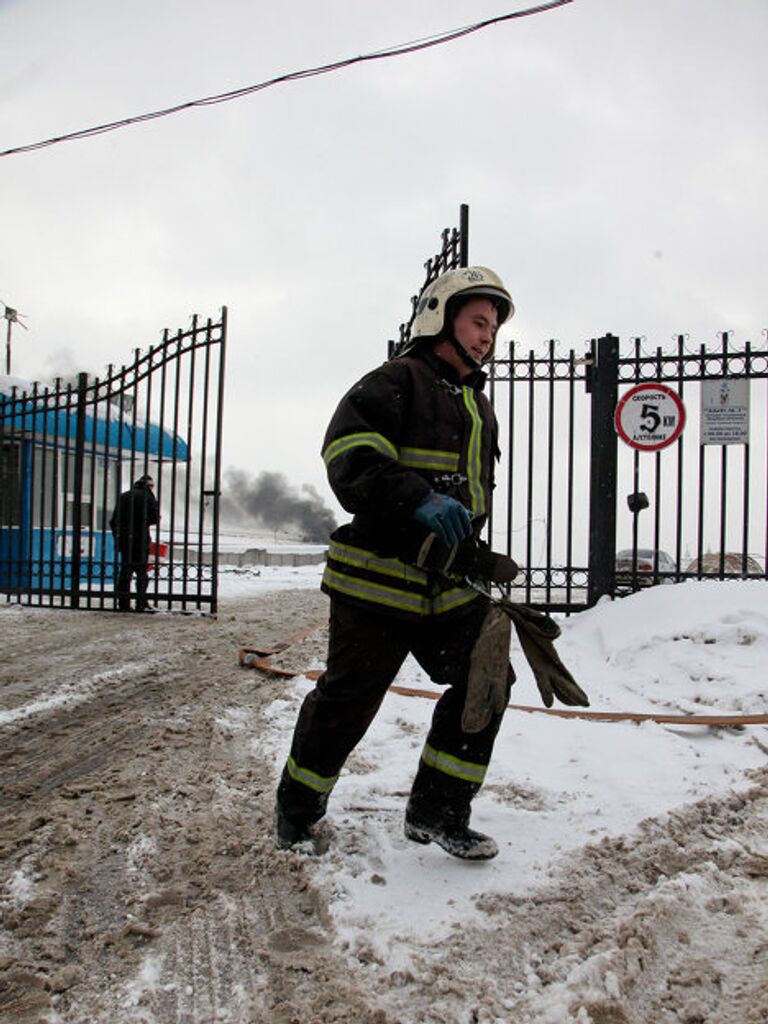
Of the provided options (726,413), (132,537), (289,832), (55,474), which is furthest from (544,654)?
(55,474)

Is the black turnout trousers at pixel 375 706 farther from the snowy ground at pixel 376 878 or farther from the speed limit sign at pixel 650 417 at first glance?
the speed limit sign at pixel 650 417

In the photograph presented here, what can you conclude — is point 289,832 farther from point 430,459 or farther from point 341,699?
point 430,459

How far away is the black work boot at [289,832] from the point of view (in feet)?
7.18

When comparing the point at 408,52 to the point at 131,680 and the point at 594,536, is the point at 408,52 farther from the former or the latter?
the point at 131,680

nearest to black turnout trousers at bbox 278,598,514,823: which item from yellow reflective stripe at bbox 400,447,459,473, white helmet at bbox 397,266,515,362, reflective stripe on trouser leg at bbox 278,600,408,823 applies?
reflective stripe on trouser leg at bbox 278,600,408,823

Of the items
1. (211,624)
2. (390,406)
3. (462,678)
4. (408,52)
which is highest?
(408,52)

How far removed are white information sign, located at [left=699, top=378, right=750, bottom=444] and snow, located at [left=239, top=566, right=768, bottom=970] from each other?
4.34ft

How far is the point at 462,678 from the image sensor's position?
2133 mm

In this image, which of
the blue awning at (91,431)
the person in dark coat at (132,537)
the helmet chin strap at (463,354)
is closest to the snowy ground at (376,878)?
the helmet chin strap at (463,354)

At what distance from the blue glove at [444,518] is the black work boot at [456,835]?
0.83 metres

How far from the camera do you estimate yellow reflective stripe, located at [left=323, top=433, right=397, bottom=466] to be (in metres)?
2.00

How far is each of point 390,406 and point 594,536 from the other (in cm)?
482

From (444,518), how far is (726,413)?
506 centimetres

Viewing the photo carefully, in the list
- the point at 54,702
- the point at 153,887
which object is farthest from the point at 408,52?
the point at 153,887
